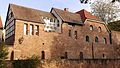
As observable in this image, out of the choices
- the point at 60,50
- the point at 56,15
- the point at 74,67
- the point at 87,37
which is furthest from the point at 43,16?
the point at 74,67

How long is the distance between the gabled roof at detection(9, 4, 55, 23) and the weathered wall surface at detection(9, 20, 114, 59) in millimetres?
790

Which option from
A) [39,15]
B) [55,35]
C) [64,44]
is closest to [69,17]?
[55,35]

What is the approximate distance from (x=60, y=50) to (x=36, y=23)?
5.94 m

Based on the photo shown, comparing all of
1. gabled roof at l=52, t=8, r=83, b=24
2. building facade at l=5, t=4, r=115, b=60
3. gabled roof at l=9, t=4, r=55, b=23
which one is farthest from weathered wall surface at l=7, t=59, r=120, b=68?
gabled roof at l=52, t=8, r=83, b=24

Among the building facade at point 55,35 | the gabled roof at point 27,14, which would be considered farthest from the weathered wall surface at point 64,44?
the gabled roof at point 27,14

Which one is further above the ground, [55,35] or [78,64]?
[55,35]

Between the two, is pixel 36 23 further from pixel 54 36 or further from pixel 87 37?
pixel 87 37

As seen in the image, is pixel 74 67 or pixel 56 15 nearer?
pixel 74 67

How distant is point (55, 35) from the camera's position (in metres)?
38.8

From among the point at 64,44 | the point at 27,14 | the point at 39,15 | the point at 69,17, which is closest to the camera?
the point at 27,14

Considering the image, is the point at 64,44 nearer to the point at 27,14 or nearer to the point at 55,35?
the point at 55,35

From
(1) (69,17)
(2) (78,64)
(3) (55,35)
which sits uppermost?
(1) (69,17)

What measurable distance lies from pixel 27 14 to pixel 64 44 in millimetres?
7788

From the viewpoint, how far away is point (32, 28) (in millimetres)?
36438
